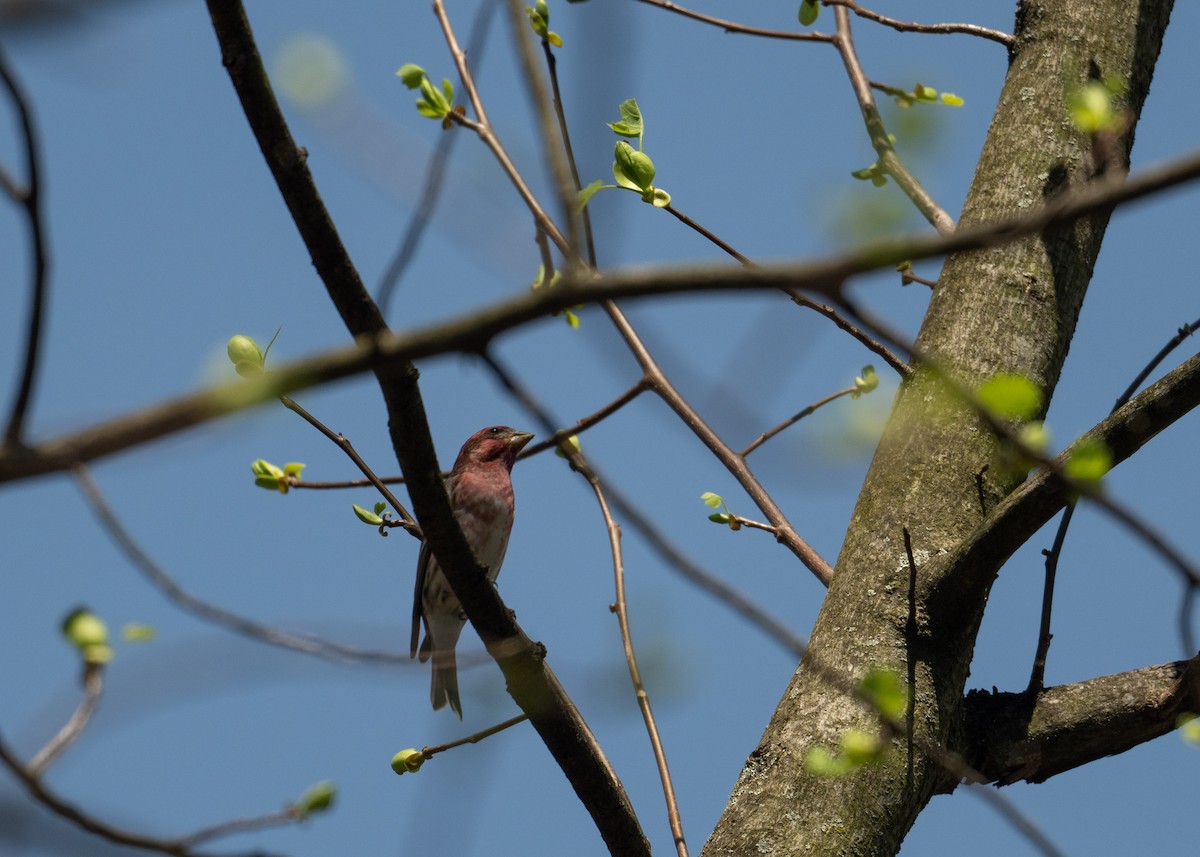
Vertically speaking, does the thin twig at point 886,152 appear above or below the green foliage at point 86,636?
above

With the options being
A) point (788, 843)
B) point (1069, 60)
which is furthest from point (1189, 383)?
point (1069, 60)

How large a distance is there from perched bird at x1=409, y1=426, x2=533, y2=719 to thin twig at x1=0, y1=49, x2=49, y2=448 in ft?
18.9

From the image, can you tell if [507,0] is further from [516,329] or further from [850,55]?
[850,55]

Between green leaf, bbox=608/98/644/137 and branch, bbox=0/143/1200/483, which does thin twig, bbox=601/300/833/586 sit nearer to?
green leaf, bbox=608/98/644/137

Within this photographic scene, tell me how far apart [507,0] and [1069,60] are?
13.1ft

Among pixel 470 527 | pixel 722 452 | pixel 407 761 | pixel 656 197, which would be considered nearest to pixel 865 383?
pixel 722 452

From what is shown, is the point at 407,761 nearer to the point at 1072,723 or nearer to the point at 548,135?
the point at 1072,723

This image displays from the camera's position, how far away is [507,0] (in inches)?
77.8

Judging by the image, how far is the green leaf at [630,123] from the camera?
4332 mm

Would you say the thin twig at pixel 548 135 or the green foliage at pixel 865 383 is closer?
the thin twig at pixel 548 135

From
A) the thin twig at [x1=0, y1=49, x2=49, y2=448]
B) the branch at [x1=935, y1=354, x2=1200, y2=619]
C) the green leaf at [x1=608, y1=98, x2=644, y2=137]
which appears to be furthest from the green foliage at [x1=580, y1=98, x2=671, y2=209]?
the thin twig at [x1=0, y1=49, x2=49, y2=448]

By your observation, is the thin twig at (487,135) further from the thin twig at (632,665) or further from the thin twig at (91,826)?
the thin twig at (91,826)

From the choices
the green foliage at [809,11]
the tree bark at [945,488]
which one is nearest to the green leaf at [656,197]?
the tree bark at [945,488]

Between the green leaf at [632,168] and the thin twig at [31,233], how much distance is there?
101 inches
